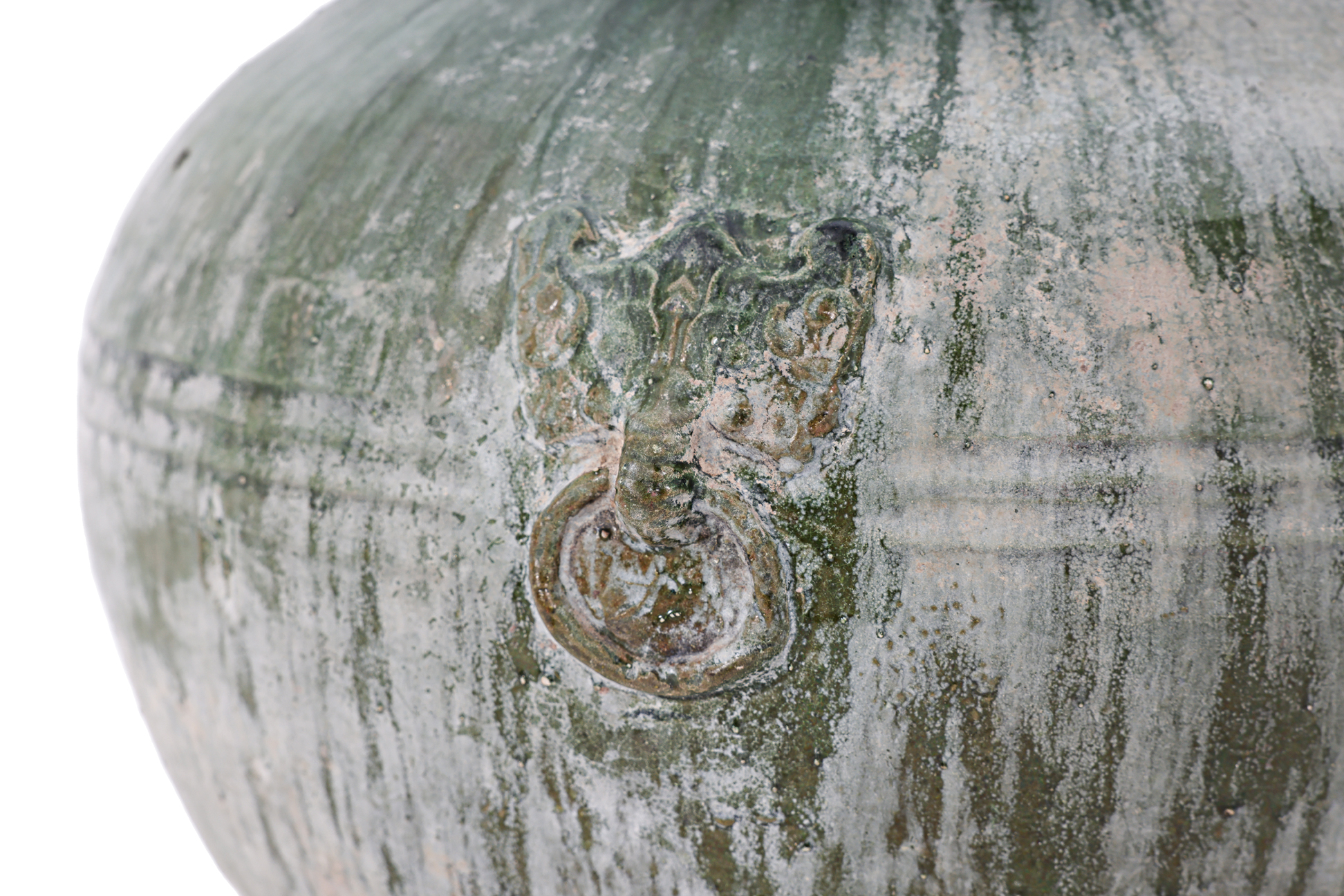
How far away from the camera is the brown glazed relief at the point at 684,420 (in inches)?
34.3

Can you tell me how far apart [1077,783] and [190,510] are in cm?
78

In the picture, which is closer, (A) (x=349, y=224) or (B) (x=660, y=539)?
(B) (x=660, y=539)

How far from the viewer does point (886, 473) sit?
0.86 m

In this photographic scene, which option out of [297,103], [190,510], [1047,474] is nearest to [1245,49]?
[1047,474]

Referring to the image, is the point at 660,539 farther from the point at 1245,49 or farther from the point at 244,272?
the point at 1245,49

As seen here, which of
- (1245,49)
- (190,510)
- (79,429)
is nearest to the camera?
(1245,49)

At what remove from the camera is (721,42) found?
3.30 feet

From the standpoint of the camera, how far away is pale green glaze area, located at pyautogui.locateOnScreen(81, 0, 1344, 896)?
86cm

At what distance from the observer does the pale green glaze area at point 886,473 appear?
0.86 m

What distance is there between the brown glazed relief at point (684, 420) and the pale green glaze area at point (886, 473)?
2cm

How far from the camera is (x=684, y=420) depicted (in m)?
0.88

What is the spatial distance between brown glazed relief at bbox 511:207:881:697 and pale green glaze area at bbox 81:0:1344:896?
21 mm

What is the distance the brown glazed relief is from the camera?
871mm

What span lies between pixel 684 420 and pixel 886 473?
148 millimetres
